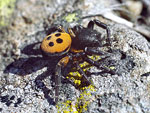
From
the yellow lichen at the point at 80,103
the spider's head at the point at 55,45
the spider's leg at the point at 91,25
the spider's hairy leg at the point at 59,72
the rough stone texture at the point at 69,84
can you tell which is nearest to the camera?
the rough stone texture at the point at 69,84

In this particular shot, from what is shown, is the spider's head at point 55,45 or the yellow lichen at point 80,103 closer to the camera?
the yellow lichen at point 80,103

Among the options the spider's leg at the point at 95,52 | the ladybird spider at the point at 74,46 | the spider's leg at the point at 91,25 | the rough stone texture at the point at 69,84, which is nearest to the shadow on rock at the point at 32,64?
the rough stone texture at the point at 69,84

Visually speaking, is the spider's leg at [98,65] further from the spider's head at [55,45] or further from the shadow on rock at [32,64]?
the shadow on rock at [32,64]

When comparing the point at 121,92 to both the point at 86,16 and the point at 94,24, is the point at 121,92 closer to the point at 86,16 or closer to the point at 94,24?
the point at 94,24

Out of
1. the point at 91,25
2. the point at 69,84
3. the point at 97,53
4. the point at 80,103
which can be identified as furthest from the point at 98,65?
the point at 91,25

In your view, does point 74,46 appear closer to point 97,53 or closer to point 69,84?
point 97,53

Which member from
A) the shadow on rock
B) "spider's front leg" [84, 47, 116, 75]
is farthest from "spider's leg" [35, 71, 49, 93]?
"spider's front leg" [84, 47, 116, 75]

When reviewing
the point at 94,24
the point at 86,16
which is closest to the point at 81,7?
the point at 86,16

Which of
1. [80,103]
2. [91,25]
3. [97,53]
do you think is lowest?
[80,103]
